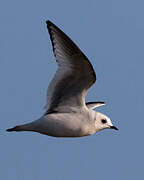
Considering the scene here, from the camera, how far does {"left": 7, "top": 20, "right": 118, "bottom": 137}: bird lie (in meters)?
11.0

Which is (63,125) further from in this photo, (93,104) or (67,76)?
(93,104)

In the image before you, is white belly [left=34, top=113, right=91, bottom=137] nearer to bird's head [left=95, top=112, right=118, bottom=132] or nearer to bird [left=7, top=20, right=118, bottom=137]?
bird [left=7, top=20, right=118, bottom=137]

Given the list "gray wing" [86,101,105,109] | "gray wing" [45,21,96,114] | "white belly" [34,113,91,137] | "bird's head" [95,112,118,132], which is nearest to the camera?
"gray wing" [45,21,96,114]

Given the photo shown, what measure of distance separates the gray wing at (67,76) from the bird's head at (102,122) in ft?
1.86

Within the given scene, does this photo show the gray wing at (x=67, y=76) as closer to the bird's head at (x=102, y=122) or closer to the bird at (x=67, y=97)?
the bird at (x=67, y=97)

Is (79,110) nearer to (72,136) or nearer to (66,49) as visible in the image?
(72,136)

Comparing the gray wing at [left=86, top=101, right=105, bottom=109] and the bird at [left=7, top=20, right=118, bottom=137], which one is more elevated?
the bird at [left=7, top=20, right=118, bottom=137]

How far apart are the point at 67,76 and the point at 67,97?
1.98 feet

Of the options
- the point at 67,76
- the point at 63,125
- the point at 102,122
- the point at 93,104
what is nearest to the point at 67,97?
the point at 67,76

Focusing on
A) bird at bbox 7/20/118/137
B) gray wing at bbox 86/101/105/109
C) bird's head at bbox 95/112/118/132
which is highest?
bird at bbox 7/20/118/137

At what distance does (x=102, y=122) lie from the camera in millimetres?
12039

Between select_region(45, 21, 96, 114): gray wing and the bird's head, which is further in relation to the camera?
the bird's head

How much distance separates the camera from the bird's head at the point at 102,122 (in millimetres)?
11891

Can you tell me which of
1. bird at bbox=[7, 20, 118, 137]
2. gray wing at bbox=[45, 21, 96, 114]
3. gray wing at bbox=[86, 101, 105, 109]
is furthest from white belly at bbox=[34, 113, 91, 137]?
gray wing at bbox=[86, 101, 105, 109]
